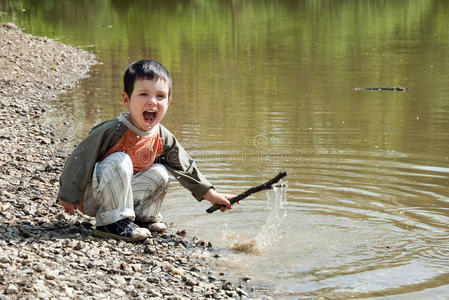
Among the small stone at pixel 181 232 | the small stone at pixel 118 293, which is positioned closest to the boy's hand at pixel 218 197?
the small stone at pixel 181 232

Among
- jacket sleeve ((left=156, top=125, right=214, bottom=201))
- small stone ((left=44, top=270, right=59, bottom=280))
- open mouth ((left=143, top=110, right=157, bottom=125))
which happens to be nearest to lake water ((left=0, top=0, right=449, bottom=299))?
jacket sleeve ((left=156, top=125, right=214, bottom=201))

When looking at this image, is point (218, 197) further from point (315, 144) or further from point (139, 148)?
point (315, 144)

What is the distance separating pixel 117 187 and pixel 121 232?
398 millimetres

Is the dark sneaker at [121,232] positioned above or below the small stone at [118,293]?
Answer: above

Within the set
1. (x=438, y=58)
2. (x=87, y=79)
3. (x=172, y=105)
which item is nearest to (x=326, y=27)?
(x=438, y=58)

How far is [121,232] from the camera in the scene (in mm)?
5301

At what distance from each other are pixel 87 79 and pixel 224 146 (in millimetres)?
7634

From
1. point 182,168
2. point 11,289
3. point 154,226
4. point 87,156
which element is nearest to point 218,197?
point 182,168

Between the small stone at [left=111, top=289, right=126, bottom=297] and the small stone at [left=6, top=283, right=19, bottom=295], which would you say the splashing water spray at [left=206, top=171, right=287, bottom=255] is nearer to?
the small stone at [left=111, top=289, right=126, bottom=297]

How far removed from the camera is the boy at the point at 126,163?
201 inches

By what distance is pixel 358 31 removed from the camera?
88.5ft

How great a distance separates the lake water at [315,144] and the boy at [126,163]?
2.93 ft

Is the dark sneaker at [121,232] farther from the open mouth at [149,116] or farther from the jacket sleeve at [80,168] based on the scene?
the open mouth at [149,116]

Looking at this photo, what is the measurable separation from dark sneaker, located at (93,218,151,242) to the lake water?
31.5 inches
